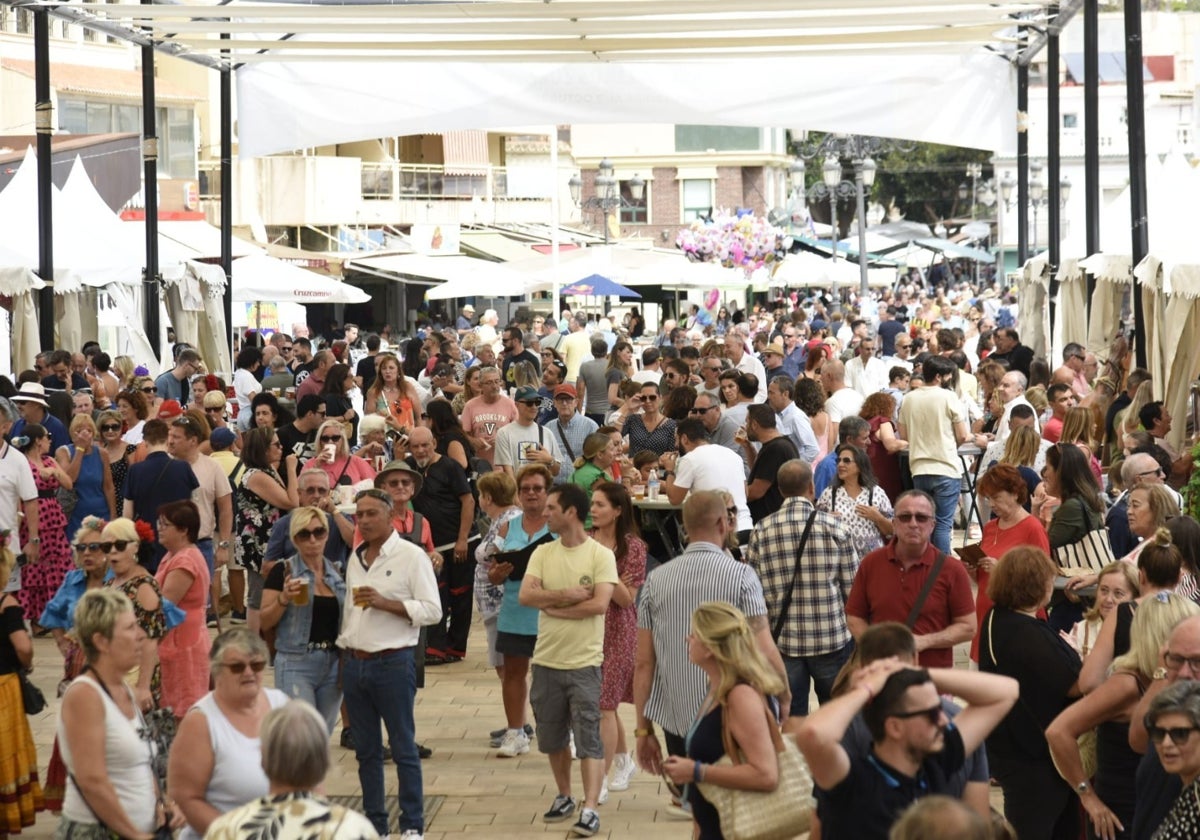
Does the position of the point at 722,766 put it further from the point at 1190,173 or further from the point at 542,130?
the point at 542,130

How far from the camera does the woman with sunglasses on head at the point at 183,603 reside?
25.4 feet

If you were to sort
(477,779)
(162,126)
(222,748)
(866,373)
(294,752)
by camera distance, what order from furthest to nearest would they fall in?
(162,126)
(866,373)
(477,779)
(222,748)
(294,752)

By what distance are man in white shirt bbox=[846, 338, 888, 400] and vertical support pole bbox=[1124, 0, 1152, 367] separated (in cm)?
290

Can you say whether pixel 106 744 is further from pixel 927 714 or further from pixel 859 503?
pixel 859 503

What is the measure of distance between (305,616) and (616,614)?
5.43 feet

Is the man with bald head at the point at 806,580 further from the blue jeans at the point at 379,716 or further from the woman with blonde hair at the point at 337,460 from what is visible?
the woman with blonde hair at the point at 337,460

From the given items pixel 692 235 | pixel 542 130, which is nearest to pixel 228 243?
pixel 692 235

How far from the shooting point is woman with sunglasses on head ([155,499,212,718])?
774cm

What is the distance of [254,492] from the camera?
414 inches

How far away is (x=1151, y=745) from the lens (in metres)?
5.14

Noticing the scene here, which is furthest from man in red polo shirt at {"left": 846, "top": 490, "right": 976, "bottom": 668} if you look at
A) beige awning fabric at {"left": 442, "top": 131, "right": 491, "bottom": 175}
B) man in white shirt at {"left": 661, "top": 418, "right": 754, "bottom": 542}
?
beige awning fabric at {"left": 442, "top": 131, "right": 491, "bottom": 175}

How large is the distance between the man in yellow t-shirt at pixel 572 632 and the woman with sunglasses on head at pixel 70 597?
181 centimetres

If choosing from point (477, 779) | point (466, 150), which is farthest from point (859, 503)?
point (466, 150)

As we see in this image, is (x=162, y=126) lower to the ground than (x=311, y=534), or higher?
higher
